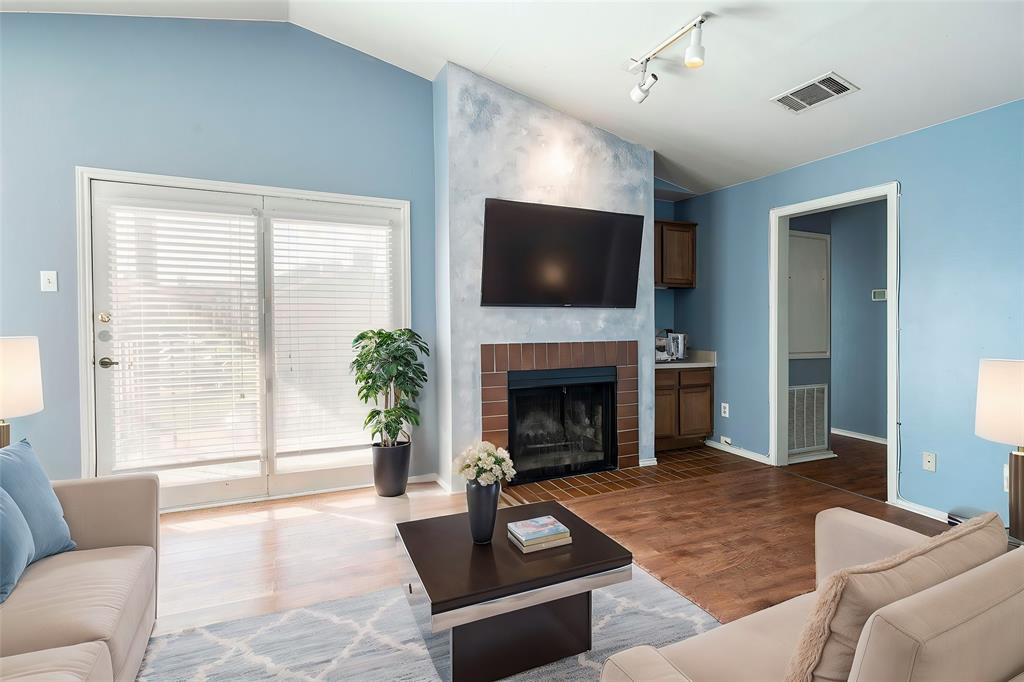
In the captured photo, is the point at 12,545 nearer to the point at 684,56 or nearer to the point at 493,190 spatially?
the point at 493,190

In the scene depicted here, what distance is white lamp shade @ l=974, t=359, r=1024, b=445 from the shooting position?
204cm

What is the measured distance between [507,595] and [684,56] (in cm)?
294

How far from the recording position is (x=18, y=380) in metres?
2.20

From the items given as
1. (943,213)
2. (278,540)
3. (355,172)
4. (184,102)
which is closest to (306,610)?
(278,540)

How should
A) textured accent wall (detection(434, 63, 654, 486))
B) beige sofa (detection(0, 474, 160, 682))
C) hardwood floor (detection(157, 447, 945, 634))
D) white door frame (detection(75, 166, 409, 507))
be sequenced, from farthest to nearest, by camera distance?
textured accent wall (detection(434, 63, 654, 486)), white door frame (detection(75, 166, 409, 507)), hardwood floor (detection(157, 447, 945, 634)), beige sofa (detection(0, 474, 160, 682))

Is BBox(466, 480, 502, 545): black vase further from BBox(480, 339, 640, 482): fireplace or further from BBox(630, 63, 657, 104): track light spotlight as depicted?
BBox(630, 63, 657, 104): track light spotlight

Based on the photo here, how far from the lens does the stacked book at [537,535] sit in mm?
1935

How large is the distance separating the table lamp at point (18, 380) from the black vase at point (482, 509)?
1949 millimetres

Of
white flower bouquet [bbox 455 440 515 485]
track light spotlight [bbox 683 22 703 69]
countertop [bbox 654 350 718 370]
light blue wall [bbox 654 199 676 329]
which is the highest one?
track light spotlight [bbox 683 22 703 69]

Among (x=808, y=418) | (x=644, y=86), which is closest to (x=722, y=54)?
(x=644, y=86)

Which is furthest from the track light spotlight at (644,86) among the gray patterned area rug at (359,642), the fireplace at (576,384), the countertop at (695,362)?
the gray patterned area rug at (359,642)

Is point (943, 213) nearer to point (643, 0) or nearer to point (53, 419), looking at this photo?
point (643, 0)

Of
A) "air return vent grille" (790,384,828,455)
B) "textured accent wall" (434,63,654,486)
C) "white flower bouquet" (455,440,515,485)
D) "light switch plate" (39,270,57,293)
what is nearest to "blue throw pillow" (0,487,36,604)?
"white flower bouquet" (455,440,515,485)

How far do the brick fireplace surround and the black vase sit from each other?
1872mm
